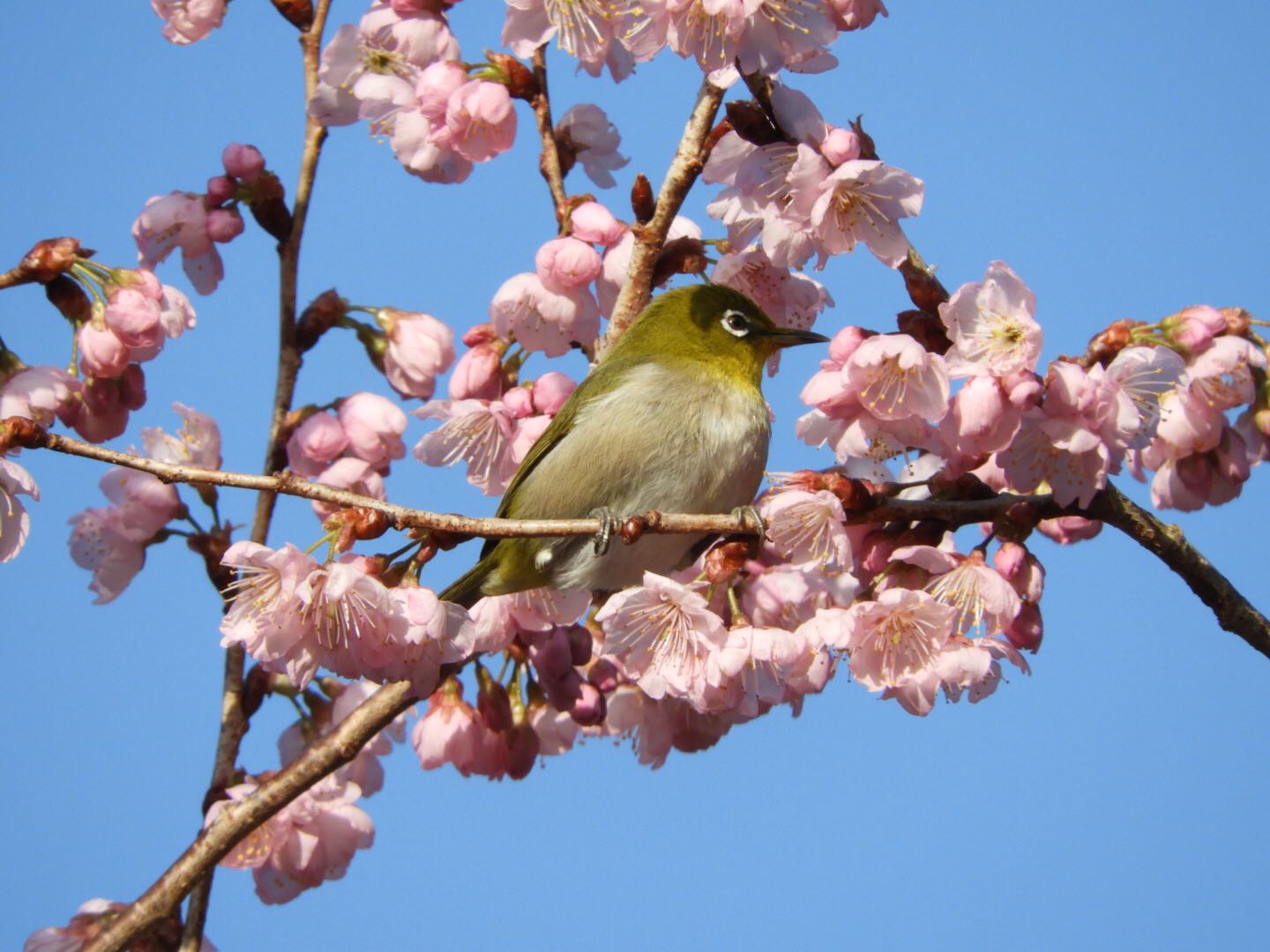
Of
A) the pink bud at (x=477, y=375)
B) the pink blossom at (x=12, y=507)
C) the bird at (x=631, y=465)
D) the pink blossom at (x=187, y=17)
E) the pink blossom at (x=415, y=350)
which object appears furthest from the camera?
the pink blossom at (x=187, y=17)

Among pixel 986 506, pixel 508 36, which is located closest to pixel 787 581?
pixel 986 506

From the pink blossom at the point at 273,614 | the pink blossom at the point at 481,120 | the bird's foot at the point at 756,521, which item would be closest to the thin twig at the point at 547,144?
the pink blossom at the point at 481,120

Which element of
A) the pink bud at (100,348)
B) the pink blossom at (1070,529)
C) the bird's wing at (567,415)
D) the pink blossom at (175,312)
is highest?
the pink blossom at (175,312)

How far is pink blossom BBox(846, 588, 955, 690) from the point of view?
3258mm

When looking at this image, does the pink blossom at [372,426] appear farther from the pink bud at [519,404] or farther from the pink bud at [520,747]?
the pink bud at [520,747]

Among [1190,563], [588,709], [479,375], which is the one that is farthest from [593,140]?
[1190,563]

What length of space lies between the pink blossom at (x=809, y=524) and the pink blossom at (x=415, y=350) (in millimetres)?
1794

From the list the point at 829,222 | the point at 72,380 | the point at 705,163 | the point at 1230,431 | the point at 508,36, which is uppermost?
the point at 508,36

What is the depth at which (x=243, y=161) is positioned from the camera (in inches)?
184

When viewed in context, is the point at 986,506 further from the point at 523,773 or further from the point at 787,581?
the point at 523,773

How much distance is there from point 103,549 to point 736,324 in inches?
93.5

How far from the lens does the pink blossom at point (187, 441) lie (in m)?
4.84

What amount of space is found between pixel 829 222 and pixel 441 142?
1587mm

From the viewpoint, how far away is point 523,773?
464cm
